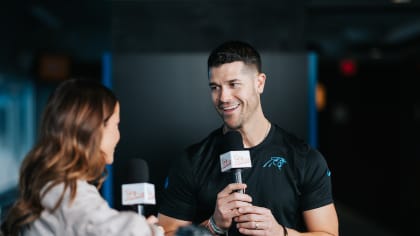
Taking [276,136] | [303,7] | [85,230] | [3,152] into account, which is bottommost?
[3,152]

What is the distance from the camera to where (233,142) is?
183 centimetres

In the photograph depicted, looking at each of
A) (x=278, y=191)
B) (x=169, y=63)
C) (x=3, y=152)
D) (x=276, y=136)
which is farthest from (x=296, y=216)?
(x=3, y=152)

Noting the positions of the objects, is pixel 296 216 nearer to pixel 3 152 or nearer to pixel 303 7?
pixel 303 7

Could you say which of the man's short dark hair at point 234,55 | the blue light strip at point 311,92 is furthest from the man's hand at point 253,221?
the blue light strip at point 311,92

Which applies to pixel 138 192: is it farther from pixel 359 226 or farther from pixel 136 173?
pixel 359 226

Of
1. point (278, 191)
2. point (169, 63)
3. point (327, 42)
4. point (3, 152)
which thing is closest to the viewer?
point (278, 191)

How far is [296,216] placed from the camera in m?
Answer: 1.95

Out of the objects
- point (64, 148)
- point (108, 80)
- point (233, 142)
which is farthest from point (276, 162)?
point (108, 80)

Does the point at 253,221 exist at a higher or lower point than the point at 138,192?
lower

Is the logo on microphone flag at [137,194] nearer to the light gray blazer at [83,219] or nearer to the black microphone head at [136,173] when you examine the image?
the black microphone head at [136,173]

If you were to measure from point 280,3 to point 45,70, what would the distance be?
17.1ft

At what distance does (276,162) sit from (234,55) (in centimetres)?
44

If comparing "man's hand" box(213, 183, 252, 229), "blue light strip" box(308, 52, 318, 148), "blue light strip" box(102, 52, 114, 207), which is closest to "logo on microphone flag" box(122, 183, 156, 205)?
"man's hand" box(213, 183, 252, 229)

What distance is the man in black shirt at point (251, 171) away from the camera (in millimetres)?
1919
